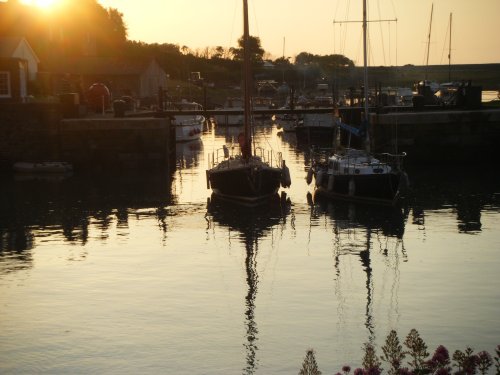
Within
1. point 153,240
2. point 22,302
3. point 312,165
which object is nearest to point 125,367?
point 22,302

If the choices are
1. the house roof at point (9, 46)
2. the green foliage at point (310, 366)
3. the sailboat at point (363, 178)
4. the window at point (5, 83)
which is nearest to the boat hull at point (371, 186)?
the sailboat at point (363, 178)

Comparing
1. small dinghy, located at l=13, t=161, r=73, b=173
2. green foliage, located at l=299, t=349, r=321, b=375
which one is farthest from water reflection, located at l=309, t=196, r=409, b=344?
small dinghy, located at l=13, t=161, r=73, b=173

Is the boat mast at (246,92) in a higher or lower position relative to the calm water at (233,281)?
higher

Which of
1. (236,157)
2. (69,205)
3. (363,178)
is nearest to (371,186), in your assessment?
(363,178)

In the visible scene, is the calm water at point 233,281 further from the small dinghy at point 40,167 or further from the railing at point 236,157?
the small dinghy at point 40,167

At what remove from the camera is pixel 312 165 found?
161 feet

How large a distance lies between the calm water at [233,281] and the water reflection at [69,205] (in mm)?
129

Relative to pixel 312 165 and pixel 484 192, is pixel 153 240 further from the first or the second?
pixel 484 192

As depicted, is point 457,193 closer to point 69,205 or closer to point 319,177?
point 319,177

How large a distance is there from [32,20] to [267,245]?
60721 mm

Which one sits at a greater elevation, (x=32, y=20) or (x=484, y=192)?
(x=32, y=20)

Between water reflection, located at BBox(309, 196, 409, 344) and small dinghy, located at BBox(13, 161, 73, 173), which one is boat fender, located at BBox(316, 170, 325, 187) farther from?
small dinghy, located at BBox(13, 161, 73, 173)

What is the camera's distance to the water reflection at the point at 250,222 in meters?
25.8

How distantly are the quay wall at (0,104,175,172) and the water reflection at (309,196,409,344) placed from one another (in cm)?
1643
